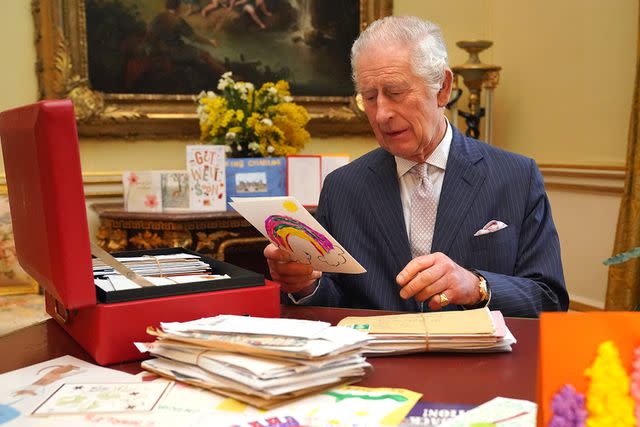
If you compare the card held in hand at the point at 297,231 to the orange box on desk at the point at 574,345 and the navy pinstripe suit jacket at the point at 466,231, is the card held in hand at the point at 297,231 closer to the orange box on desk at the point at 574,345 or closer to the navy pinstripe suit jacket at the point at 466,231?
the navy pinstripe suit jacket at the point at 466,231

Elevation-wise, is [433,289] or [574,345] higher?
[574,345]

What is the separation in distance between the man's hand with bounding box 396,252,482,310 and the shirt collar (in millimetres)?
571

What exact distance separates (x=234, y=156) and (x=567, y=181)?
2.32 m

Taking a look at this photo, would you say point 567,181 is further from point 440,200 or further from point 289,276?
point 289,276

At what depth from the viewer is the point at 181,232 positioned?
3.43 meters

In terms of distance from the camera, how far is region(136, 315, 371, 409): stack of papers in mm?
1034

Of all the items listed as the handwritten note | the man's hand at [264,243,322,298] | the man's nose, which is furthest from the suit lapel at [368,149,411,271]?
the handwritten note

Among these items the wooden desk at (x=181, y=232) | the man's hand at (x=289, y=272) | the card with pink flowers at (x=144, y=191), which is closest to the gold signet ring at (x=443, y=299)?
the man's hand at (x=289, y=272)

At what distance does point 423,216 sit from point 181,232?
172cm

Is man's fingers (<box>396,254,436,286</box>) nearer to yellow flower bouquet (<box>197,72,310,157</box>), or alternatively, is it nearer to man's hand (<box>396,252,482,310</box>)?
man's hand (<box>396,252,482,310</box>)

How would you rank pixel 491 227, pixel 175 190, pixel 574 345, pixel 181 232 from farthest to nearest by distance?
1. pixel 175 190
2. pixel 181 232
3. pixel 491 227
4. pixel 574 345

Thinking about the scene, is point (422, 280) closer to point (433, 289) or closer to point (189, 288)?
point (433, 289)

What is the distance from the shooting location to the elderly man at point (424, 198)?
1935mm

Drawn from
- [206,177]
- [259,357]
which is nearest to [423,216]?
[259,357]
